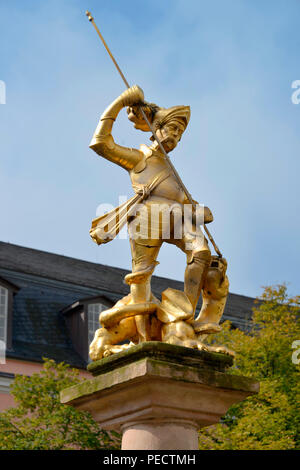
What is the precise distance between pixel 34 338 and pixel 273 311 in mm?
7970

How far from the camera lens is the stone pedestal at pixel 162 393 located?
7391 mm

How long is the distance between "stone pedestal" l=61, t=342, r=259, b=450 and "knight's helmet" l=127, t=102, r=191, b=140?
2253 millimetres

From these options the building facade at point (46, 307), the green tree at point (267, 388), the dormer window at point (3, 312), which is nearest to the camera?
the green tree at point (267, 388)

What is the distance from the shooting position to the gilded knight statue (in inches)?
321

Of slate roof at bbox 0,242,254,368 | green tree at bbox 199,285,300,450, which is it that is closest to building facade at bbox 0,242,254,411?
slate roof at bbox 0,242,254,368

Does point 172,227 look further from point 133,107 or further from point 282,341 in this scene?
point 282,341

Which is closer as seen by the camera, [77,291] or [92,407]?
[92,407]

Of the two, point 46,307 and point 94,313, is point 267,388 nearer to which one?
point 94,313

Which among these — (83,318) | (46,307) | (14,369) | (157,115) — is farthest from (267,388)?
(157,115)

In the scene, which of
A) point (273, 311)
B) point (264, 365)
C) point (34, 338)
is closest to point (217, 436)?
point (264, 365)

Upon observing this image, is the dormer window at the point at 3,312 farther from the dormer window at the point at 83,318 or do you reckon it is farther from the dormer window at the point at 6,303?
the dormer window at the point at 83,318

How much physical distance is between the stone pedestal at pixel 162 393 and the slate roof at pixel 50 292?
65.8ft

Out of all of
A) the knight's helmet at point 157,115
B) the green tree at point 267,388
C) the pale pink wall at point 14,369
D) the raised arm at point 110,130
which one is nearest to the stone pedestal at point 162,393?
the raised arm at point 110,130

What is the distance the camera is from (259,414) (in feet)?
67.1
